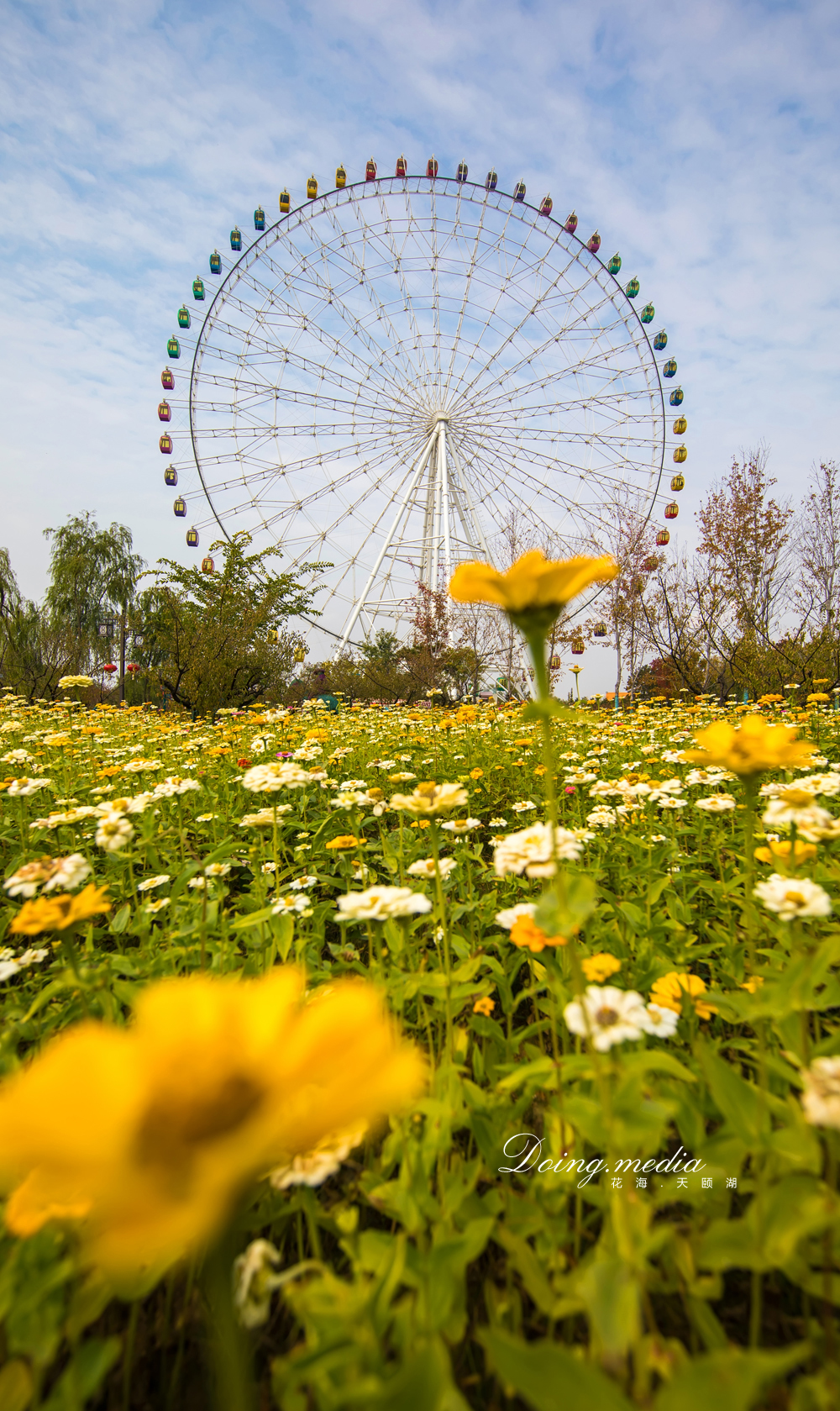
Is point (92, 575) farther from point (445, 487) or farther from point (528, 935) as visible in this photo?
point (528, 935)

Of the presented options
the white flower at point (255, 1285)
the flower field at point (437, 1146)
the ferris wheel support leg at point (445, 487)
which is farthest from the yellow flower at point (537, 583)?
the ferris wheel support leg at point (445, 487)

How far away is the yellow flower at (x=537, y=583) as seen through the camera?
61 centimetres

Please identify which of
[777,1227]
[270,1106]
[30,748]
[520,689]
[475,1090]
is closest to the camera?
[270,1106]

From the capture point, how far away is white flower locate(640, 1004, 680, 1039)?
27.6 inches

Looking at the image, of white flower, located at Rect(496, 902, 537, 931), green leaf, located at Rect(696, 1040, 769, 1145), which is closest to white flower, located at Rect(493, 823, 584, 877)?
white flower, located at Rect(496, 902, 537, 931)

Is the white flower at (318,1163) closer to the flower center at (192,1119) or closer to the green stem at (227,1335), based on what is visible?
the green stem at (227,1335)

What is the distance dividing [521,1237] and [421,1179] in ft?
0.38

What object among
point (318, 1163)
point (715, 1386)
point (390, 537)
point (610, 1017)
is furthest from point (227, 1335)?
point (390, 537)

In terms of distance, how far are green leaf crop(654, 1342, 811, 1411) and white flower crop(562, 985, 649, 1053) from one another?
0.89 ft

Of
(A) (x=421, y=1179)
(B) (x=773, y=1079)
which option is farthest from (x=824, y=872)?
(A) (x=421, y=1179)

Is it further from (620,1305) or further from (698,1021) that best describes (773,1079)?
(620,1305)

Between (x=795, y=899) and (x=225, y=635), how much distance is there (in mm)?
8938

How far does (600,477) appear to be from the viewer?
19719mm

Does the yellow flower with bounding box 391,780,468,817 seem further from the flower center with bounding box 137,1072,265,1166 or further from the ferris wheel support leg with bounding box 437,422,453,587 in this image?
the ferris wheel support leg with bounding box 437,422,453,587
